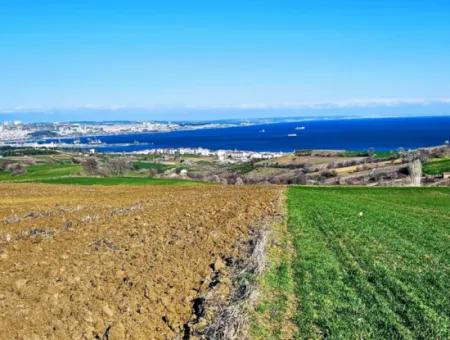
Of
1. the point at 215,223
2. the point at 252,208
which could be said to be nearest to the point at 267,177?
the point at 252,208

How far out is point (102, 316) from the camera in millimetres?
10156

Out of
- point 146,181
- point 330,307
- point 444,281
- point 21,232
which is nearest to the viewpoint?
point 330,307

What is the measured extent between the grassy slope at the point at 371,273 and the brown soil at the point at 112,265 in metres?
2.26

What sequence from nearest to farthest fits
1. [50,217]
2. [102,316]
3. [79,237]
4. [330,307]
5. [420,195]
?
[102,316] < [330,307] < [79,237] < [50,217] < [420,195]

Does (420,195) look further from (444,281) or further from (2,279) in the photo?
(2,279)

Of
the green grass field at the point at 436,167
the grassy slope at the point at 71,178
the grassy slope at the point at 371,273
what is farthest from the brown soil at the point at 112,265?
the green grass field at the point at 436,167

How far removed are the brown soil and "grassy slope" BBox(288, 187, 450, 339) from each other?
7.43ft

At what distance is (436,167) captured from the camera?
59.0 meters

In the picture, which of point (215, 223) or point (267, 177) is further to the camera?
point (267, 177)

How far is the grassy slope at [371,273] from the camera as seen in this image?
10102 millimetres

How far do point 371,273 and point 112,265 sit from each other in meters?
6.64

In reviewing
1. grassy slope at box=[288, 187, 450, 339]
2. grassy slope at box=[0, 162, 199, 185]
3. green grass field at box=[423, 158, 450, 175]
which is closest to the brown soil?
grassy slope at box=[288, 187, 450, 339]

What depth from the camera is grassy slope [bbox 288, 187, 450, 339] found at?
1010cm

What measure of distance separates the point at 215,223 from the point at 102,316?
1041cm
